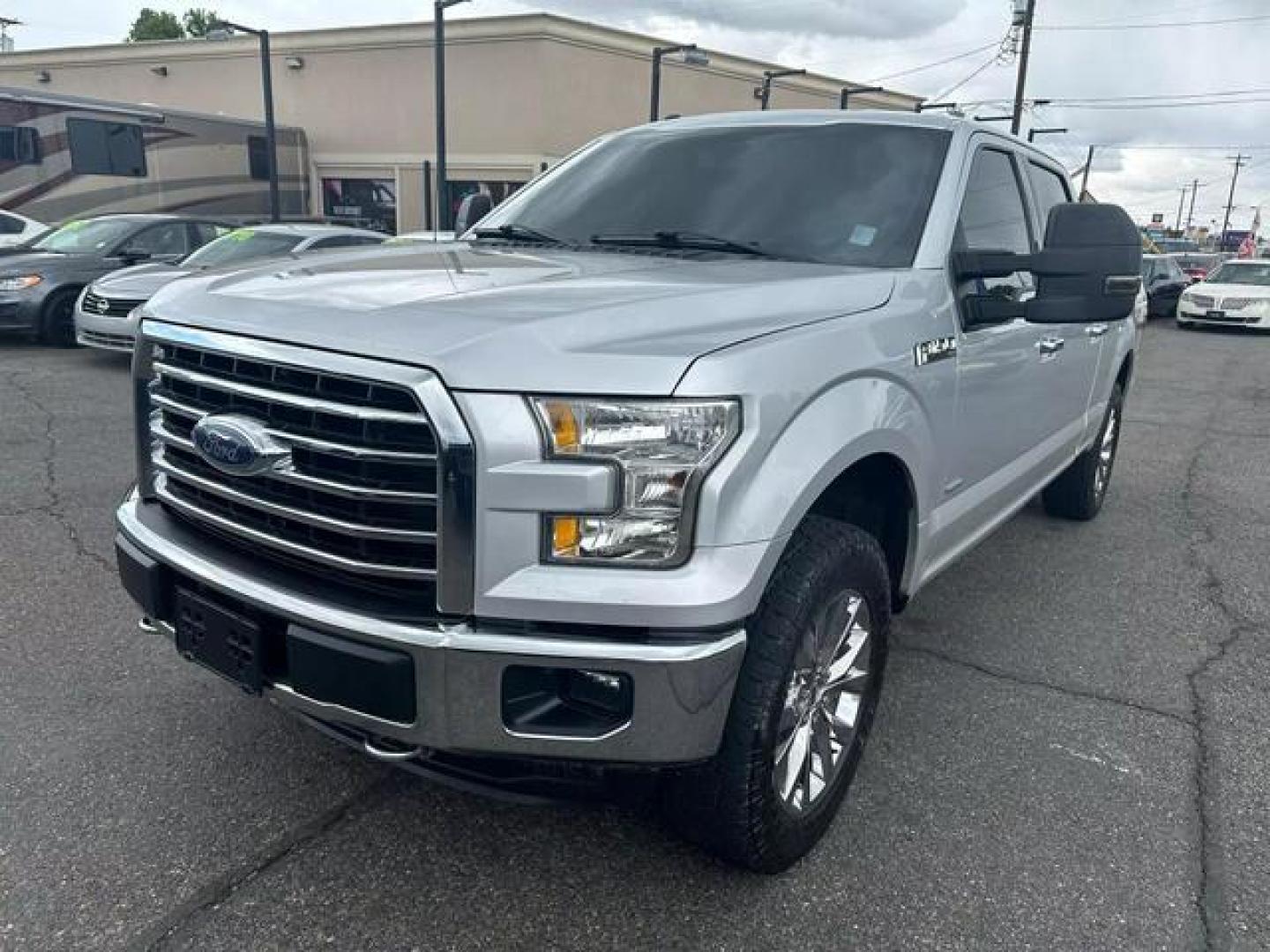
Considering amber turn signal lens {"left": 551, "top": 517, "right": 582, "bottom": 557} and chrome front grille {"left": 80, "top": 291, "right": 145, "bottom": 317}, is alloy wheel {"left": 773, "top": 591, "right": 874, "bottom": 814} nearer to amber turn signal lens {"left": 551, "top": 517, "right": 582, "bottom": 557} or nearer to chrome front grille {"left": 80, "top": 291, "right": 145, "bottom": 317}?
amber turn signal lens {"left": 551, "top": 517, "right": 582, "bottom": 557}

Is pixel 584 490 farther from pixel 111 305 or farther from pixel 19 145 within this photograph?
pixel 19 145

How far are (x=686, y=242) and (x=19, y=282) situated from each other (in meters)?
9.79

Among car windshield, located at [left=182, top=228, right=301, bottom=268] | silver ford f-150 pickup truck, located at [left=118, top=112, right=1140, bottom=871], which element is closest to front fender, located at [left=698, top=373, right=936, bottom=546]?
silver ford f-150 pickup truck, located at [left=118, top=112, right=1140, bottom=871]

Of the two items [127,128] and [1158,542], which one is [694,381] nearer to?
[1158,542]

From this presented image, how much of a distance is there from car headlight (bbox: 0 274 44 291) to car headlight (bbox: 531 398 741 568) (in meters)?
10.5

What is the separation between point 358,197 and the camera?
→ 1114 inches

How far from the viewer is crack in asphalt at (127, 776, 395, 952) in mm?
2168

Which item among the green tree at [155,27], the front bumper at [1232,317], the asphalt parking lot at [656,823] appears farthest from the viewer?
the green tree at [155,27]

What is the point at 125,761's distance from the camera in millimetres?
2828

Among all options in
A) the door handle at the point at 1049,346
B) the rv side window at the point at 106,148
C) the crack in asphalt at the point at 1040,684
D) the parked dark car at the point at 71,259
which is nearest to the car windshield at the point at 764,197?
the door handle at the point at 1049,346

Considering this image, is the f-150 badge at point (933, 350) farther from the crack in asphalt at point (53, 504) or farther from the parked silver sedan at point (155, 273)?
the parked silver sedan at point (155, 273)

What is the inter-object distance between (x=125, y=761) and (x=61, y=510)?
280 centimetres

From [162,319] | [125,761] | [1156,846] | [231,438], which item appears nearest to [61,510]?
[125,761]

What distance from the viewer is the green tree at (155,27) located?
175ft
